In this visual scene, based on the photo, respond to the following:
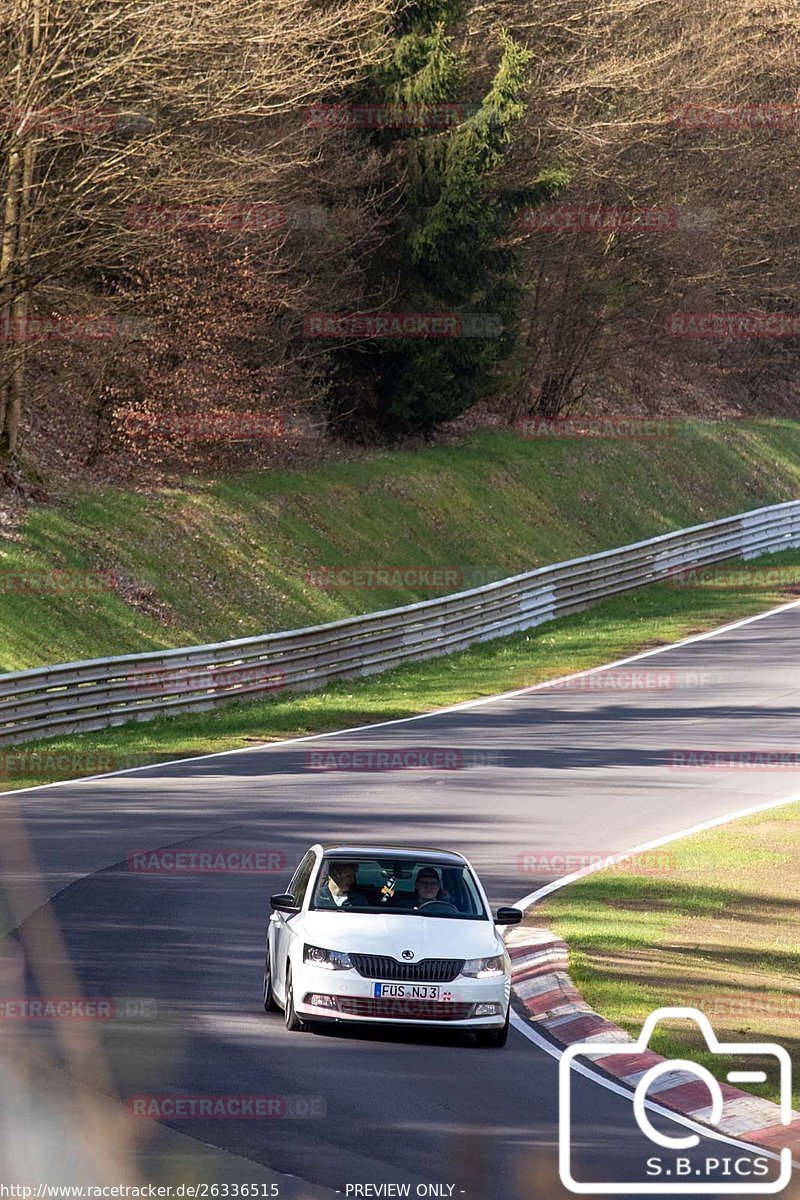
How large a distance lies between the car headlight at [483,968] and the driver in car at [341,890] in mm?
1029

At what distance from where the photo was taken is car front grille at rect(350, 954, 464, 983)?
11.5 metres

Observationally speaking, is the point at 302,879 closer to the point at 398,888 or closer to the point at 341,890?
the point at 341,890

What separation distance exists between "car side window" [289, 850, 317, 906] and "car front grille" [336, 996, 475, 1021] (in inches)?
43.2

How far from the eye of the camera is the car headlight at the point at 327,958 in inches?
452

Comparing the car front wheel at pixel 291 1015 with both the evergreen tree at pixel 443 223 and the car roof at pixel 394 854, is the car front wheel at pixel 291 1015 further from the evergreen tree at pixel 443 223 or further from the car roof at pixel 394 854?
the evergreen tree at pixel 443 223

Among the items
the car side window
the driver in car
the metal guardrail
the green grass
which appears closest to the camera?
the driver in car

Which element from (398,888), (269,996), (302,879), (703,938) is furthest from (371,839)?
(269,996)

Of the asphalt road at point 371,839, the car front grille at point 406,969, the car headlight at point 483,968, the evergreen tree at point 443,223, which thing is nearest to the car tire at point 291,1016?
the asphalt road at point 371,839

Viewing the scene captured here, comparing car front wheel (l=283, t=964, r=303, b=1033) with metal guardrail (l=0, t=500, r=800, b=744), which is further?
metal guardrail (l=0, t=500, r=800, b=744)

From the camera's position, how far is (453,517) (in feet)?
142

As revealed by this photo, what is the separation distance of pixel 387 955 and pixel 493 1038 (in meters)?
0.89

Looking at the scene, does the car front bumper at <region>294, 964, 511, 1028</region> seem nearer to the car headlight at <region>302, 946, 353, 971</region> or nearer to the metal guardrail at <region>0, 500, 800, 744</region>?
the car headlight at <region>302, 946, 353, 971</region>

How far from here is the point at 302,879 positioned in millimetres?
12812

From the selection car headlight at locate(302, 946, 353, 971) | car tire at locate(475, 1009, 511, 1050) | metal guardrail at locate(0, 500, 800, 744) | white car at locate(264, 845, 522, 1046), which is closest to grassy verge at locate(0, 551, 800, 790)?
metal guardrail at locate(0, 500, 800, 744)
